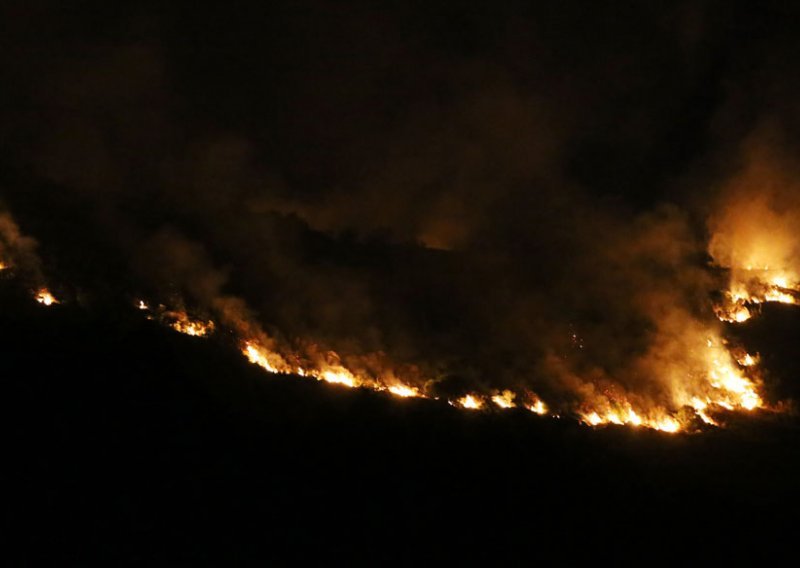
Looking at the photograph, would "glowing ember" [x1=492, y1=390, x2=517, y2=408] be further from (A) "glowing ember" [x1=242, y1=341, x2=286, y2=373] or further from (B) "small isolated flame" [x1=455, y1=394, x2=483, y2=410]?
(A) "glowing ember" [x1=242, y1=341, x2=286, y2=373]

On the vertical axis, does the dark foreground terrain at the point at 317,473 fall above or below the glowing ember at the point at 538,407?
below

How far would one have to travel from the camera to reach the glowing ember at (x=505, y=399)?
10.1m

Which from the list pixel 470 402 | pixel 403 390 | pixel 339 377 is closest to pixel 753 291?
pixel 470 402

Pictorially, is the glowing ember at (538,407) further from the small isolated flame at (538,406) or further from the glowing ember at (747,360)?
the glowing ember at (747,360)

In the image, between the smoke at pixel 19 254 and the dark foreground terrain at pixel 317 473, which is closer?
the dark foreground terrain at pixel 317 473

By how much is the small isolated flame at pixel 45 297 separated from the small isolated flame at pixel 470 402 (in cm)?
625

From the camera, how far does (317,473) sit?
8.34 meters

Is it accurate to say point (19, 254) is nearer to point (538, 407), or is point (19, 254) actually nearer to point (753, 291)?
point (538, 407)

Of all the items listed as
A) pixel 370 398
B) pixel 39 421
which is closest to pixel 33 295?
pixel 39 421

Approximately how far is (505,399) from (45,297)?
7.23m

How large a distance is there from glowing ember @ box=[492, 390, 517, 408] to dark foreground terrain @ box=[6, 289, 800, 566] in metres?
0.56

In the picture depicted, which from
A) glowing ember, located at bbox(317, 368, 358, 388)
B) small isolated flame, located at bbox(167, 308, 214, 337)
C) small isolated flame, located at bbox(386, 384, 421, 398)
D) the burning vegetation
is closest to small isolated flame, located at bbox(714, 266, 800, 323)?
the burning vegetation

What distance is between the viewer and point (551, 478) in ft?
27.9

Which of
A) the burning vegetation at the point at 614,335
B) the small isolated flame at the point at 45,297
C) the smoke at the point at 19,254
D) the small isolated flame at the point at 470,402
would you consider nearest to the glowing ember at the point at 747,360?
the burning vegetation at the point at 614,335
